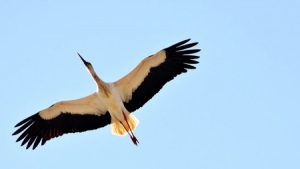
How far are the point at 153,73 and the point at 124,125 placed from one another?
1178mm

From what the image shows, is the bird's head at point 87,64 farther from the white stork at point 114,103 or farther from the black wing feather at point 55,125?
the black wing feather at point 55,125

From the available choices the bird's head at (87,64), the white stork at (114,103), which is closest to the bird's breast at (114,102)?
the white stork at (114,103)

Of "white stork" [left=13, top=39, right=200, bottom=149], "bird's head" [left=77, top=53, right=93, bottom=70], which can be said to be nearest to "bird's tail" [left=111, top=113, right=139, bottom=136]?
"white stork" [left=13, top=39, right=200, bottom=149]

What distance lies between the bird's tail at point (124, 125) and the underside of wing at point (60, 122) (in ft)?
0.61

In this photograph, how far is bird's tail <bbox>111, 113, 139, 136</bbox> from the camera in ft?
45.5

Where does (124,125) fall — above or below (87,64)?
below

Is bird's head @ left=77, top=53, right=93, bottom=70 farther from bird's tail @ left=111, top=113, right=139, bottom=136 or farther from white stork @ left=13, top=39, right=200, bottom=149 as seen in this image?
bird's tail @ left=111, top=113, right=139, bottom=136

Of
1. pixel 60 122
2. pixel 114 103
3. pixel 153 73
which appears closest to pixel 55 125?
pixel 60 122

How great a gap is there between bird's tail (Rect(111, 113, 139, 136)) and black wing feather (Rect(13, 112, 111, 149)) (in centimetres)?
19

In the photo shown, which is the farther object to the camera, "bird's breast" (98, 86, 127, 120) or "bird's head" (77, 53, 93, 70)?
"bird's head" (77, 53, 93, 70)

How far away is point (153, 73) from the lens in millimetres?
13898

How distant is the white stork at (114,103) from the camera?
13812 mm

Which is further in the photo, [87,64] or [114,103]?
[87,64]

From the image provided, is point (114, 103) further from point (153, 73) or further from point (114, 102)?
point (153, 73)
